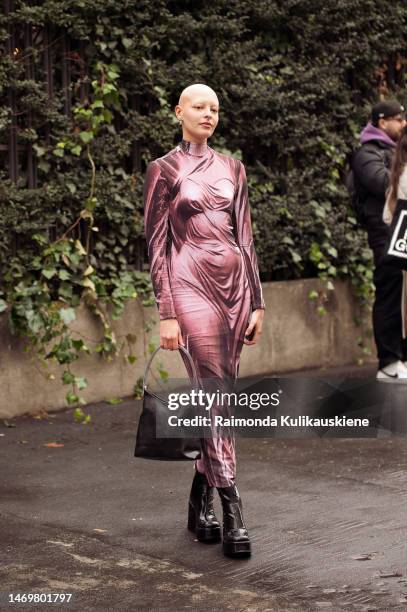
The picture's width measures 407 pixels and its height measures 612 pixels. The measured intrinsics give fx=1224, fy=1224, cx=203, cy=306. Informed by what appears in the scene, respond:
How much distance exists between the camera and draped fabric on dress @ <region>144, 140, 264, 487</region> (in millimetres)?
4844

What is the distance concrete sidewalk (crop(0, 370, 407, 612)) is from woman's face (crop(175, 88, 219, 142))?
1.65 metres

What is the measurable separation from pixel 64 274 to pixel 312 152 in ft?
8.84

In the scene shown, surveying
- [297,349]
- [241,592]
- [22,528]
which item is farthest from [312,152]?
[241,592]

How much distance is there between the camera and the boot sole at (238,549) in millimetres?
4727

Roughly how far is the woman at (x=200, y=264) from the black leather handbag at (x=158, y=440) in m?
0.06

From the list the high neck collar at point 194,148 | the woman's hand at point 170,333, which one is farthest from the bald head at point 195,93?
the woman's hand at point 170,333

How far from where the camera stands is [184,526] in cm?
522

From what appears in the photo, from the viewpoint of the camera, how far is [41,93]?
7477mm

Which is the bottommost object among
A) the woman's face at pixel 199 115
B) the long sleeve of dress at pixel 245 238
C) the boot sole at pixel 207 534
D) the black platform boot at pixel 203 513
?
the boot sole at pixel 207 534

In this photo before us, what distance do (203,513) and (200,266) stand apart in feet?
3.34

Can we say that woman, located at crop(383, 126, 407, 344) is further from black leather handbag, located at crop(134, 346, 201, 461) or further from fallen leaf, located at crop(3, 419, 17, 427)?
black leather handbag, located at crop(134, 346, 201, 461)

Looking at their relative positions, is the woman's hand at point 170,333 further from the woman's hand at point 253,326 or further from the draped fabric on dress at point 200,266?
the woman's hand at point 253,326

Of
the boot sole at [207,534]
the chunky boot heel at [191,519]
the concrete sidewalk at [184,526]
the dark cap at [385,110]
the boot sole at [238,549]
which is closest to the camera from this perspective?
the concrete sidewalk at [184,526]

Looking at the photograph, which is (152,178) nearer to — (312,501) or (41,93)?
(312,501)
